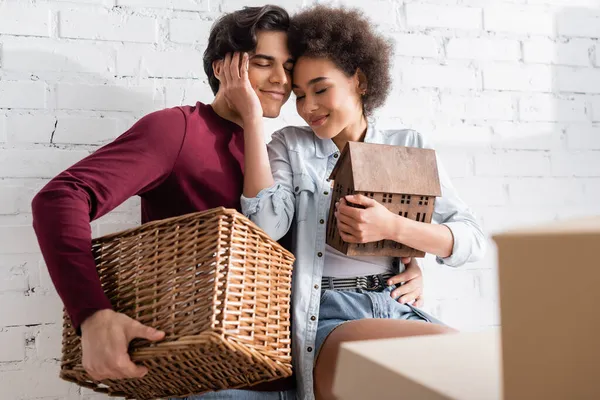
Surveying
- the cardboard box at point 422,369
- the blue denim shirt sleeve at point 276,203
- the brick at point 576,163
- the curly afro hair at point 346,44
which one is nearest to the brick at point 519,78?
the brick at point 576,163

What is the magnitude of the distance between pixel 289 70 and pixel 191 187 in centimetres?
39

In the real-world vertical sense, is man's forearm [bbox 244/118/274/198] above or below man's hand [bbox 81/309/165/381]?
above

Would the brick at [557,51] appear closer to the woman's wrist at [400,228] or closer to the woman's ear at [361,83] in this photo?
the woman's ear at [361,83]

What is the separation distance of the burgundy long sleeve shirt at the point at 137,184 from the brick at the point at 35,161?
307mm

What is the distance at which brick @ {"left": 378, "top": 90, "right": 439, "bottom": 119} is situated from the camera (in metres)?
2.02

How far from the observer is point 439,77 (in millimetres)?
2090

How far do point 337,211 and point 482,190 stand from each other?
87 cm

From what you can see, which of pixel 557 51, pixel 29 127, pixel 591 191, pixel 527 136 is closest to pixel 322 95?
pixel 29 127

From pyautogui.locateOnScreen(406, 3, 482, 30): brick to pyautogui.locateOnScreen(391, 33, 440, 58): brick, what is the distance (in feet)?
0.13

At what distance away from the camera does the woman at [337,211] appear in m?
1.37

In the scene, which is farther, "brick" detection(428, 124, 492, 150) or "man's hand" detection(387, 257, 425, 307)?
"brick" detection(428, 124, 492, 150)

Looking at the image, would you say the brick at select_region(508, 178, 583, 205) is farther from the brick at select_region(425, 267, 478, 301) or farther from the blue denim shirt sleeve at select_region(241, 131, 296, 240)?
the blue denim shirt sleeve at select_region(241, 131, 296, 240)

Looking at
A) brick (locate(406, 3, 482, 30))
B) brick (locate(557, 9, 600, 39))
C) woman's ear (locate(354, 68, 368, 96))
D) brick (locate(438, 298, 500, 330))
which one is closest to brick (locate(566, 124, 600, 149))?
brick (locate(557, 9, 600, 39))

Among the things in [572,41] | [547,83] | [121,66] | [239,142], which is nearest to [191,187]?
[239,142]
